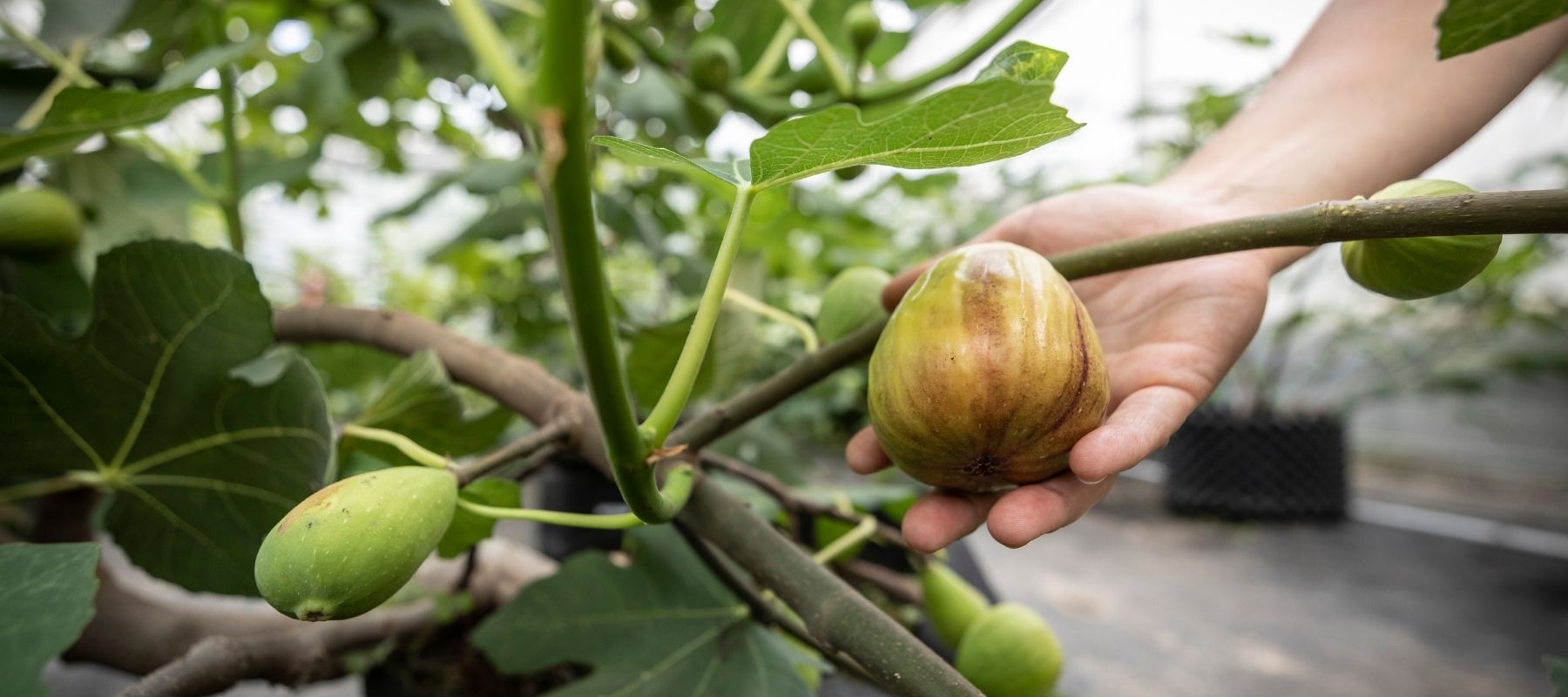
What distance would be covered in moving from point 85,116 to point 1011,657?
70 cm

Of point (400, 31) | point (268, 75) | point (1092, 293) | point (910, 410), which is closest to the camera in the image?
point (910, 410)

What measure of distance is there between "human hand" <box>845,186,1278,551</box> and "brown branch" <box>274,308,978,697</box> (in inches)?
3.1

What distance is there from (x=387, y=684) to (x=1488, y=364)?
8.84 ft

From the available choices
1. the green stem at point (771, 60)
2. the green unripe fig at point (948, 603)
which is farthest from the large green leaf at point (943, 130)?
the green stem at point (771, 60)

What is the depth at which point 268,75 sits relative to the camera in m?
1.48

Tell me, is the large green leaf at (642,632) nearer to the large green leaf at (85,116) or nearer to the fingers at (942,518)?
the fingers at (942,518)

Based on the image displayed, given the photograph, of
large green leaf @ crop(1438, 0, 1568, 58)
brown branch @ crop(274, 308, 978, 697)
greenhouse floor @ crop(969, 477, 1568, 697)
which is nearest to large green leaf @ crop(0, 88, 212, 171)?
brown branch @ crop(274, 308, 978, 697)

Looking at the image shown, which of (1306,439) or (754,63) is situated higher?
(754,63)

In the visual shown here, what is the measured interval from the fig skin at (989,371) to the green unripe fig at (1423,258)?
0.45 feet

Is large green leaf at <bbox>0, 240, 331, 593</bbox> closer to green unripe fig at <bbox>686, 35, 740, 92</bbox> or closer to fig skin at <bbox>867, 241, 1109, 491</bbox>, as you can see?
fig skin at <bbox>867, 241, 1109, 491</bbox>

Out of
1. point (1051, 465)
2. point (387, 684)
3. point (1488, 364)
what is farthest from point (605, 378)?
point (1488, 364)

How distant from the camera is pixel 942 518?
17.7 inches

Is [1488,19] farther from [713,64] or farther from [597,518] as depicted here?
[713,64]

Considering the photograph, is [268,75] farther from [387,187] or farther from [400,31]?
[387,187]
